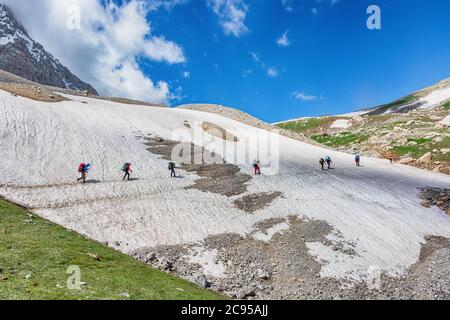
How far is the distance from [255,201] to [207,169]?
11457mm

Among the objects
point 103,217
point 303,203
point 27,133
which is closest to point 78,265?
point 103,217

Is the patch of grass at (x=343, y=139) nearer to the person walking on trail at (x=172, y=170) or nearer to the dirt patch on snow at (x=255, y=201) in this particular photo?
the dirt patch on snow at (x=255, y=201)

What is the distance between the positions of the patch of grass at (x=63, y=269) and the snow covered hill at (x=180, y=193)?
3.83m

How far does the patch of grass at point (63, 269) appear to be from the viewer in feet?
49.9

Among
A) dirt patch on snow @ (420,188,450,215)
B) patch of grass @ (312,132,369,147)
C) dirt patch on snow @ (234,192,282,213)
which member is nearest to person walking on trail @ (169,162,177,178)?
dirt patch on snow @ (234,192,282,213)

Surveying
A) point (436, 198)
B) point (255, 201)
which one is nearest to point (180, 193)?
point (255, 201)

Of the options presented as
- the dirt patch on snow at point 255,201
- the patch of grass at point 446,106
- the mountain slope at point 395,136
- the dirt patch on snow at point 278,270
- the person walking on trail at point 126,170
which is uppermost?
the patch of grass at point 446,106

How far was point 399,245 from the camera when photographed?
102 ft

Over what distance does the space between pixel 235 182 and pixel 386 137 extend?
51.1 metres

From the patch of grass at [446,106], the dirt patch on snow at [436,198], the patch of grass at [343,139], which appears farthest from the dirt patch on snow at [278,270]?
the patch of grass at [446,106]

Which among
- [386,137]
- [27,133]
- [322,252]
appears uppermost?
[386,137]

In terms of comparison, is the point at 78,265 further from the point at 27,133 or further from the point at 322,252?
the point at 27,133

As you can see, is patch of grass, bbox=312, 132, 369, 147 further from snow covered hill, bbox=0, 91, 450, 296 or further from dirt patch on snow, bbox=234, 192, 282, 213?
dirt patch on snow, bbox=234, 192, 282, 213

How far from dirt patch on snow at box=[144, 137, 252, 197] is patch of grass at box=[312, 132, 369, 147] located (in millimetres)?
46906
